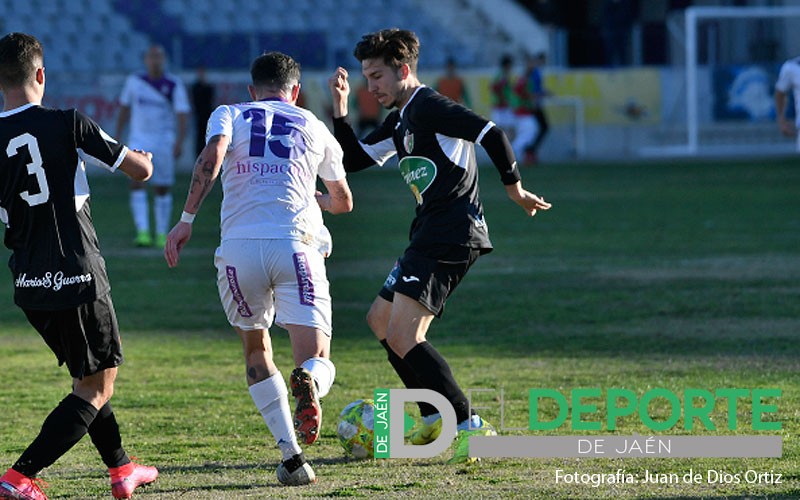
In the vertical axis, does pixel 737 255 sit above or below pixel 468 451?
below

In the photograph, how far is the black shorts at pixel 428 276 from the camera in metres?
5.77

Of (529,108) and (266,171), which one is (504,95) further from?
(266,171)

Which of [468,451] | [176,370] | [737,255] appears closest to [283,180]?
[468,451]

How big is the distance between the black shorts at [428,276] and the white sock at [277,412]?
72 centimetres

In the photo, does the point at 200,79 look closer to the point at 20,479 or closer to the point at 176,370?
the point at 176,370

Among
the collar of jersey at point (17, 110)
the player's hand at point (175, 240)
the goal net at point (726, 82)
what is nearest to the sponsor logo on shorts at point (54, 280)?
the player's hand at point (175, 240)

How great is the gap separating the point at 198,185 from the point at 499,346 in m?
3.80

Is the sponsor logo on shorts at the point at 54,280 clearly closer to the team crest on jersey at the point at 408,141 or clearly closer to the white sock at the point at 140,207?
the team crest on jersey at the point at 408,141

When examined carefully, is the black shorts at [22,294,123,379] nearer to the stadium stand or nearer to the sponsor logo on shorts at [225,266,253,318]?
the sponsor logo on shorts at [225,266,253,318]

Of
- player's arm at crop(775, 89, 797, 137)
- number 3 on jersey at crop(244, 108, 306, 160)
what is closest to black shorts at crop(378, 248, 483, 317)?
number 3 on jersey at crop(244, 108, 306, 160)

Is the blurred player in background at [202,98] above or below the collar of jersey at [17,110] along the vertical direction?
below

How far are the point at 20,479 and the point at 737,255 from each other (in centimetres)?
951

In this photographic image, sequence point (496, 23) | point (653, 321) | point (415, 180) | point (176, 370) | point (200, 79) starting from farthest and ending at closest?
point (496, 23), point (200, 79), point (653, 321), point (176, 370), point (415, 180)

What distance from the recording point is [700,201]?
1969 centimetres
